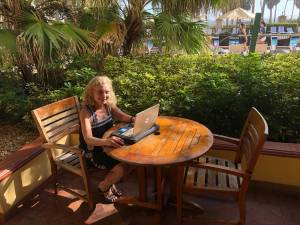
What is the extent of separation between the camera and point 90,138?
232 cm

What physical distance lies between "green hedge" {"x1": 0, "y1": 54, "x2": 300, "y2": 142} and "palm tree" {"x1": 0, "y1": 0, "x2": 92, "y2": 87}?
33 cm

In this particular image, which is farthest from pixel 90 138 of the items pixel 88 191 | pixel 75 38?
pixel 75 38

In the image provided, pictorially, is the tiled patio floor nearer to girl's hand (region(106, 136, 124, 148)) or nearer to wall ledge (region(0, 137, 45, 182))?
wall ledge (region(0, 137, 45, 182))

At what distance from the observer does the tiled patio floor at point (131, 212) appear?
2484mm

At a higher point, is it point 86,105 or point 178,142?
point 86,105

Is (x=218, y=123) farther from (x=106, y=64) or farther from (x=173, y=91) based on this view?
(x=106, y=64)

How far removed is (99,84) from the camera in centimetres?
252

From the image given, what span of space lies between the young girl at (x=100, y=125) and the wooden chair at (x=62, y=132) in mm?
128

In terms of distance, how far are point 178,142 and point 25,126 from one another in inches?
93.1

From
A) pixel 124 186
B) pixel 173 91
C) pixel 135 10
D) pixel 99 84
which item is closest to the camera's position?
pixel 99 84

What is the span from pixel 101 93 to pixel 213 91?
1156mm

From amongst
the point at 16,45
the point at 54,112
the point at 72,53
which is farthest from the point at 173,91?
the point at 16,45

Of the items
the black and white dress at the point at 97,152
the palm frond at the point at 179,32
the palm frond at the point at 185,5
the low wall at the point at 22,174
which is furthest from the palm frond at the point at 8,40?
the palm frond at the point at 185,5

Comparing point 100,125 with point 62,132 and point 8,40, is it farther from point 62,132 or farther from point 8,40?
point 8,40
